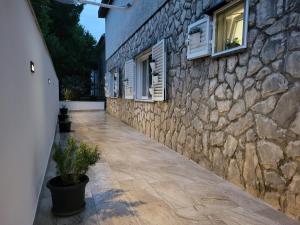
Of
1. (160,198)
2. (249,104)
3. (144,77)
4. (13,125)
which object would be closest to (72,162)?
(13,125)

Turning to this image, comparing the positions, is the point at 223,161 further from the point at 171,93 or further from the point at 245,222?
the point at 171,93

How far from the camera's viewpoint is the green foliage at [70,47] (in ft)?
39.4

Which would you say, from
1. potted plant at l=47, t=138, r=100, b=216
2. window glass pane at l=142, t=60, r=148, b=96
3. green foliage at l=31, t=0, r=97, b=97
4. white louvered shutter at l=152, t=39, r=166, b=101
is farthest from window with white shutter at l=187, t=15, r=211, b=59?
green foliage at l=31, t=0, r=97, b=97

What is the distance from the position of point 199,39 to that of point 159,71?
4.76ft

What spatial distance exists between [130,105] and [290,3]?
5493mm

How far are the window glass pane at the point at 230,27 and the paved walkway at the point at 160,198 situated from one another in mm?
1578

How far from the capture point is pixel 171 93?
4.25m

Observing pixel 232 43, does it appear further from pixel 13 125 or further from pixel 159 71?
pixel 13 125

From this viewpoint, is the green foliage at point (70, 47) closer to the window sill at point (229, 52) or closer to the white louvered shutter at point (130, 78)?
the white louvered shutter at point (130, 78)

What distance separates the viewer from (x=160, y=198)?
235cm

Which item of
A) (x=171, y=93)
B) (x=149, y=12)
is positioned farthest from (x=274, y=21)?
(x=149, y=12)

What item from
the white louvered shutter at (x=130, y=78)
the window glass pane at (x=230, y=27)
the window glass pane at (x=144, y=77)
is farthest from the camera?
the white louvered shutter at (x=130, y=78)

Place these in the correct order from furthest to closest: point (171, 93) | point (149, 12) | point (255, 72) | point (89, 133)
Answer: point (89, 133)
point (149, 12)
point (171, 93)
point (255, 72)

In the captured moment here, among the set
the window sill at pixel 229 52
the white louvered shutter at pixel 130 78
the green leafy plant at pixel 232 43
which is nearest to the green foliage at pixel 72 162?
the window sill at pixel 229 52
